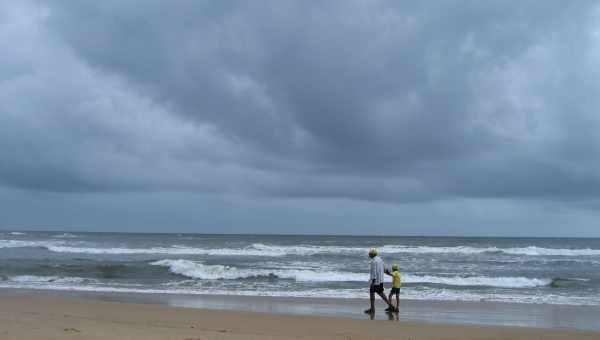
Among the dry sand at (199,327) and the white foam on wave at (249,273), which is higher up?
the dry sand at (199,327)

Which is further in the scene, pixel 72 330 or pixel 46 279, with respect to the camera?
pixel 46 279

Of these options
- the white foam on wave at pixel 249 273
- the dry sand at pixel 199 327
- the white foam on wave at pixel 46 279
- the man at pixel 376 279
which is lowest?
the white foam on wave at pixel 46 279

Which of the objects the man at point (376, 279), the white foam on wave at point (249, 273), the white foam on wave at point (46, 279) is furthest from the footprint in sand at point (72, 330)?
the white foam on wave at point (249, 273)

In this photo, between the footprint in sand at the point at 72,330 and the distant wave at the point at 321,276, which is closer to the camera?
the footprint in sand at the point at 72,330

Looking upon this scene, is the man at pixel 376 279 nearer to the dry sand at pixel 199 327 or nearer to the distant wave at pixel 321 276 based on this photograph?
the dry sand at pixel 199 327

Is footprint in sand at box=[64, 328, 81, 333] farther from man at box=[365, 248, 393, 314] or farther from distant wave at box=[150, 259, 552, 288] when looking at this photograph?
distant wave at box=[150, 259, 552, 288]

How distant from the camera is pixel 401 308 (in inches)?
548

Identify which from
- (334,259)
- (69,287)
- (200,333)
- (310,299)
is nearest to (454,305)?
(310,299)

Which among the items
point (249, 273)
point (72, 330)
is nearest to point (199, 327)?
point (72, 330)

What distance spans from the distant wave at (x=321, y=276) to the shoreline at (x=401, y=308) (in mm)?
6018

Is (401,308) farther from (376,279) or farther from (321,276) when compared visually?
(321,276)

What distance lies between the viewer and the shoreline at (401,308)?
12.1 m

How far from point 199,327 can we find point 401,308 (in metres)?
6.07

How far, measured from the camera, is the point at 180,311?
12641 mm
